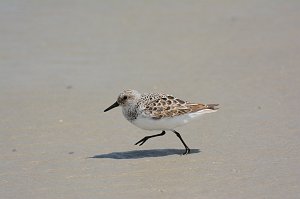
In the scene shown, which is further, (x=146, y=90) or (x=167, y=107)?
(x=146, y=90)

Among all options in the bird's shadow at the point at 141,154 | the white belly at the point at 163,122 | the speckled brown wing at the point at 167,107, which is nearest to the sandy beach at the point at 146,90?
the bird's shadow at the point at 141,154

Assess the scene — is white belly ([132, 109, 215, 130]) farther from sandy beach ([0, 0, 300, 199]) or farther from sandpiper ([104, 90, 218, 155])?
sandy beach ([0, 0, 300, 199])

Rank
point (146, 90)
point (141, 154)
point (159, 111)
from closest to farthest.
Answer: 1. point (159, 111)
2. point (141, 154)
3. point (146, 90)

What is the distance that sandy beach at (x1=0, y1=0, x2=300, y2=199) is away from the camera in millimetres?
6832

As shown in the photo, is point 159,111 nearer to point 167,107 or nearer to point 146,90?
point 167,107

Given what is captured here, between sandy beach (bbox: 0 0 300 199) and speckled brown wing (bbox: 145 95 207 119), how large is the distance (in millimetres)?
432

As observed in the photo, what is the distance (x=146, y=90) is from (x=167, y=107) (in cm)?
241

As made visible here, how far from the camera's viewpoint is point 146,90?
10.0 meters

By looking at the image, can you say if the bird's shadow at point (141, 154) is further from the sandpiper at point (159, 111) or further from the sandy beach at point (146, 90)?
the sandpiper at point (159, 111)

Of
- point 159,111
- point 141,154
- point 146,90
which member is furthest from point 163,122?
point 146,90

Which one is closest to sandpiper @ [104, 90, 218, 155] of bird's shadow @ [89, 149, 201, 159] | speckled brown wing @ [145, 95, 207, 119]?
speckled brown wing @ [145, 95, 207, 119]

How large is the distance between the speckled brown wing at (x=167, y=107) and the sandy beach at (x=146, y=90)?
1.42ft

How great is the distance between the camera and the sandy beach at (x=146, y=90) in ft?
22.4

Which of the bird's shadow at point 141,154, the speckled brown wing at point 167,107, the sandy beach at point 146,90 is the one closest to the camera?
the sandy beach at point 146,90
